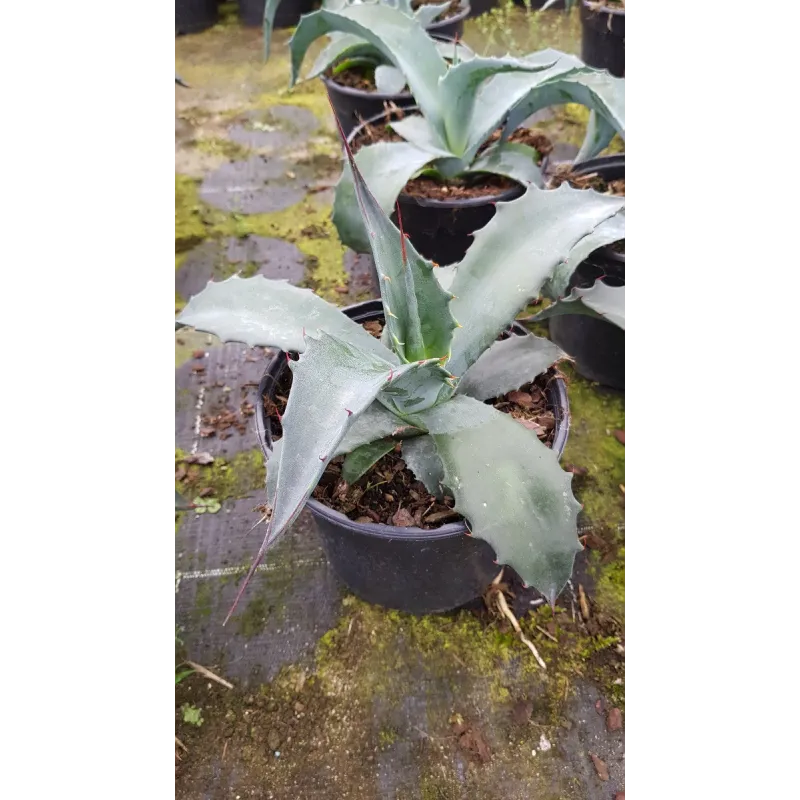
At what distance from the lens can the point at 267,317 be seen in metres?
1.03

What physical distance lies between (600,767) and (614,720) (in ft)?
0.26

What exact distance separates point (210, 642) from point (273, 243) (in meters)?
1.27

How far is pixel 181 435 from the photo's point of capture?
1.60m

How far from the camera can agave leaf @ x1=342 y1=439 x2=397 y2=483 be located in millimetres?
997

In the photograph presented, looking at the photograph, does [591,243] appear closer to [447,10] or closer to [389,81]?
[389,81]

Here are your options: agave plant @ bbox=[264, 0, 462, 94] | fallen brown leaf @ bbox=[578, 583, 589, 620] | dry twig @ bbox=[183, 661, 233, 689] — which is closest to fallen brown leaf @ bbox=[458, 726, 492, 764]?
fallen brown leaf @ bbox=[578, 583, 589, 620]

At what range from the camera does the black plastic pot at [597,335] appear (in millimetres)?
1500

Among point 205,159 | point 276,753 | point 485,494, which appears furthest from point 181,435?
point 205,159

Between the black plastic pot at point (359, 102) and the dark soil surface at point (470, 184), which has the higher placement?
the black plastic pot at point (359, 102)

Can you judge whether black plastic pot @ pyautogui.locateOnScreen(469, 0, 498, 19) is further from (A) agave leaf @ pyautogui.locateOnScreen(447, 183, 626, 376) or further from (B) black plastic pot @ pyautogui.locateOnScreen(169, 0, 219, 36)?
(A) agave leaf @ pyautogui.locateOnScreen(447, 183, 626, 376)

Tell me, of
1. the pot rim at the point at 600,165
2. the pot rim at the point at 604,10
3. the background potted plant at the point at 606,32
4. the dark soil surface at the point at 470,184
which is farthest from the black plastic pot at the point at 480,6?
the pot rim at the point at 600,165

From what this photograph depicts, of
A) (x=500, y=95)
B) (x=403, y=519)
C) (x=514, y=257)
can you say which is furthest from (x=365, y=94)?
(x=403, y=519)

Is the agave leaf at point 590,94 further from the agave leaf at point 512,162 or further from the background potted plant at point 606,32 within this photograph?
the background potted plant at point 606,32

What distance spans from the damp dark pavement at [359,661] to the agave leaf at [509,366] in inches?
16.2
